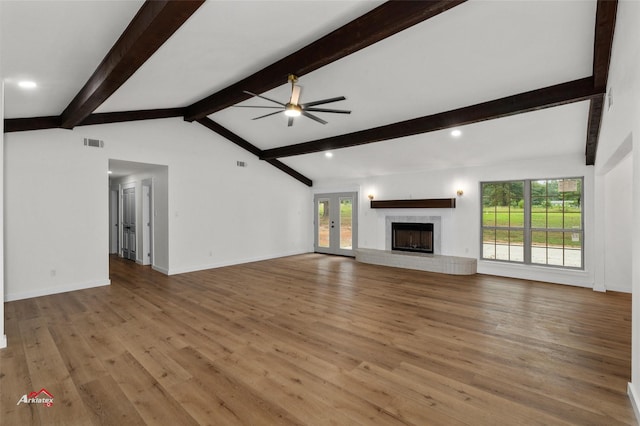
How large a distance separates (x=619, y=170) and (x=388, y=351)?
17.4 ft

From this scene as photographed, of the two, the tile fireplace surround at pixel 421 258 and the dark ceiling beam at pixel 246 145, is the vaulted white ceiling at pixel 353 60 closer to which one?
the dark ceiling beam at pixel 246 145

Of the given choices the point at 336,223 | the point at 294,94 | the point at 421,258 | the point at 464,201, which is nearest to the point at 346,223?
the point at 336,223

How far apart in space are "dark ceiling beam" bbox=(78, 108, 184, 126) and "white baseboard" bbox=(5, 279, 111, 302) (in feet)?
8.91

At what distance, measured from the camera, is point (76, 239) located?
5.21m

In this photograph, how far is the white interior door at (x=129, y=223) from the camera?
8.08 meters

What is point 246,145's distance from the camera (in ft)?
25.6

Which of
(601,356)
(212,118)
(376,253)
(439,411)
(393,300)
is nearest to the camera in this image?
(439,411)

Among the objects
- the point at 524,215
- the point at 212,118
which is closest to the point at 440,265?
the point at 524,215

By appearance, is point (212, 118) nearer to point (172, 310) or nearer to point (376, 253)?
point (172, 310)

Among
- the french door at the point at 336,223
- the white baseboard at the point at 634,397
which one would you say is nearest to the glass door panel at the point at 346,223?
the french door at the point at 336,223

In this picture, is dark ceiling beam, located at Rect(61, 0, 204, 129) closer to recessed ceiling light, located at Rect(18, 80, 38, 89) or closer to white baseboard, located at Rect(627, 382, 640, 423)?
recessed ceiling light, located at Rect(18, 80, 38, 89)

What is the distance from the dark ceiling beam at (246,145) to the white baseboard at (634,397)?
7439 millimetres

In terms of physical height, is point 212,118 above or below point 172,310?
above

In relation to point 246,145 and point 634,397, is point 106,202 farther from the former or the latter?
point 634,397
